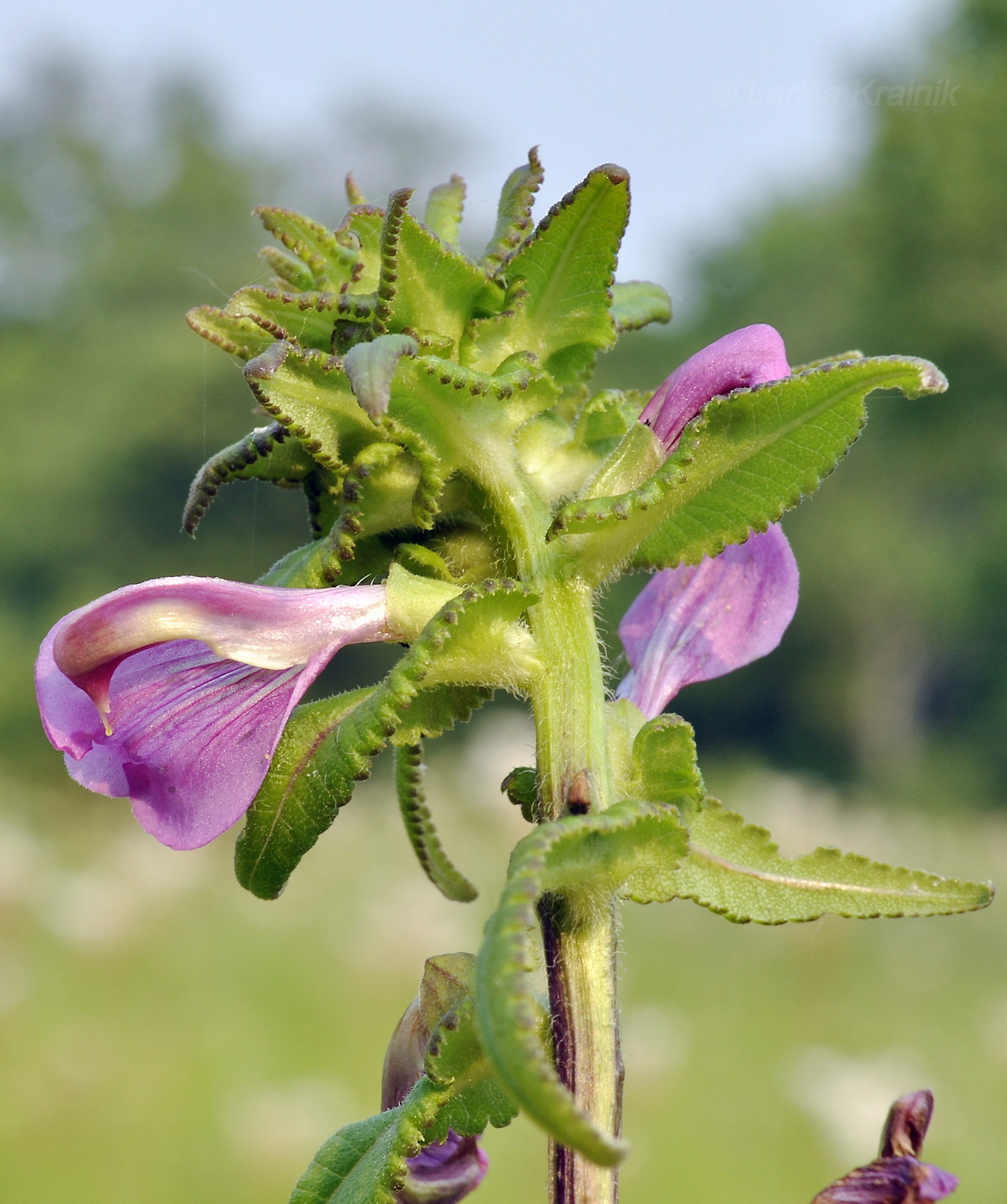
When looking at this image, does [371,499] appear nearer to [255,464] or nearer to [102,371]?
[255,464]

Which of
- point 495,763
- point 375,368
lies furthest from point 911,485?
point 375,368

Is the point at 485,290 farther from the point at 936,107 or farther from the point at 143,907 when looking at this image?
the point at 936,107

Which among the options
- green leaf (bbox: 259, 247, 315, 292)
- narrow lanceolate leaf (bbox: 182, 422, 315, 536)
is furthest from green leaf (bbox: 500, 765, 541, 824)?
green leaf (bbox: 259, 247, 315, 292)

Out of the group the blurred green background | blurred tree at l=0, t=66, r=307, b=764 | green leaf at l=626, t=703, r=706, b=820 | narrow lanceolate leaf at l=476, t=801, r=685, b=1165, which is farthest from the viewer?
blurred tree at l=0, t=66, r=307, b=764

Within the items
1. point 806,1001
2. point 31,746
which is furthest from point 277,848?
point 31,746

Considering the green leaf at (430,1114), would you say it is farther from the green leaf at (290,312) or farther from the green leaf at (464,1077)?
the green leaf at (290,312)

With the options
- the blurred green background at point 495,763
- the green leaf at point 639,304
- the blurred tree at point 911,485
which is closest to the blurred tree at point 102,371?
the blurred green background at point 495,763

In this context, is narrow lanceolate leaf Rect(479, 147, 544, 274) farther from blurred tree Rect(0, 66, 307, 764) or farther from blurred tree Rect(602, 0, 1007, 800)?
blurred tree Rect(602, 0, 1007, 800)
